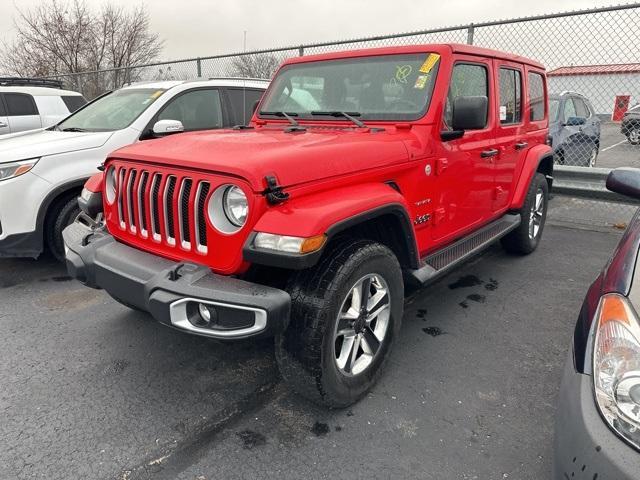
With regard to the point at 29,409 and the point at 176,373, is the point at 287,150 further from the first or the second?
the point at 29,409

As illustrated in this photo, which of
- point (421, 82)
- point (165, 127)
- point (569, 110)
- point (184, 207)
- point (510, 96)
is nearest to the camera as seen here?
point (184, 207)

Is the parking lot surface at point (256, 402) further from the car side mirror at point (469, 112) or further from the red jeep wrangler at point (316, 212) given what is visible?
the car side mirror at point (469, 112)

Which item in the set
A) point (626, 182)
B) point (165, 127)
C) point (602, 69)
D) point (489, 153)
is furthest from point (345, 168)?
point (602, 69)

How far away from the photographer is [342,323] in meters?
2.47

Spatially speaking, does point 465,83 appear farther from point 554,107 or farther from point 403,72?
point 554,107

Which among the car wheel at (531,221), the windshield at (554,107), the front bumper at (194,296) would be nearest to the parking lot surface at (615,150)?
the windshield at (554,107)

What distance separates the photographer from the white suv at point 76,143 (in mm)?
4012

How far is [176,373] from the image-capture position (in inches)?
113

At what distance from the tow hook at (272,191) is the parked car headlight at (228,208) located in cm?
13

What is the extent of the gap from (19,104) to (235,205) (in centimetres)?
741

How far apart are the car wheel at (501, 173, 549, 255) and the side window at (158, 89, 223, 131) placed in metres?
3.55

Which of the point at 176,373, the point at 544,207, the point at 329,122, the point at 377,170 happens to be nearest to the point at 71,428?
the point at 176,373

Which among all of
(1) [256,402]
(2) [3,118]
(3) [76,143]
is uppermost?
(2) [3,118]

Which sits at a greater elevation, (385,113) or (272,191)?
(385,113)
